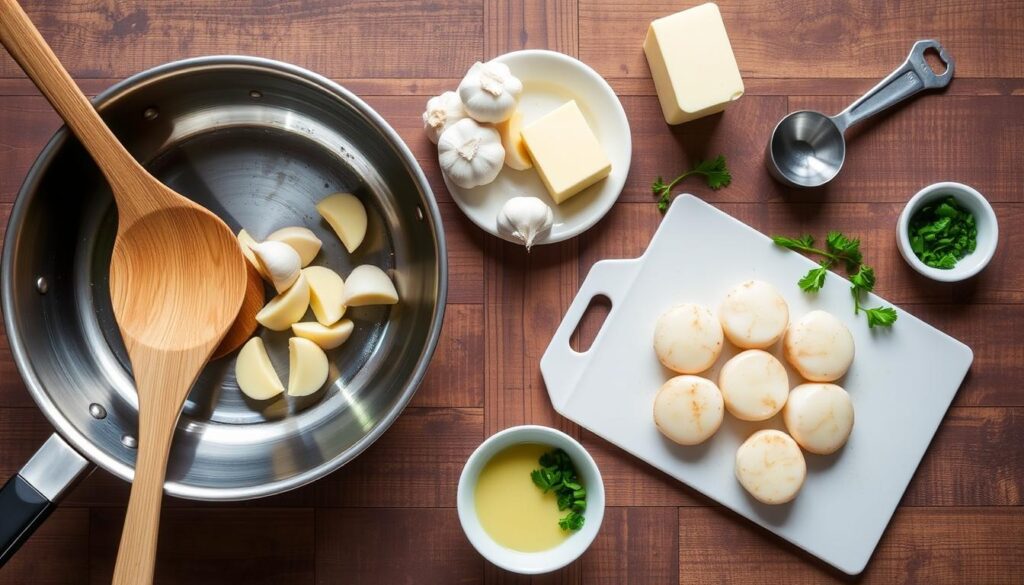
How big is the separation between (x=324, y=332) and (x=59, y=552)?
53 centimetres

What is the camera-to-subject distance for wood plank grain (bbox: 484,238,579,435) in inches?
46.8

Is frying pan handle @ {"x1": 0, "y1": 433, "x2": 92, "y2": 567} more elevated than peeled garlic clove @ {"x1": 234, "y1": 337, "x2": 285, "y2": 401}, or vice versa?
frying pan handle @ {"x1": 0, "y1": 433, "x2": 92, "y2": 567}

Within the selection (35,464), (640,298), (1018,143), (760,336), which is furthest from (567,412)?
(1018,143)

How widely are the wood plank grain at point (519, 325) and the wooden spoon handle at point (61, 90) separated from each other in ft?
1.71

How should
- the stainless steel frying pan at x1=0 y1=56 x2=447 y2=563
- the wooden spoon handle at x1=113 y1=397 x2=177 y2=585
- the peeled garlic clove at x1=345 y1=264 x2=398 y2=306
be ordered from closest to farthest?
the wooden spoon handle at x1=113 y1=397 x2=177 y2=585
the stainless steel frying pan at x1=0 y1=56 x2=447 y2=563
the peeled garlic clove at x1=345 y1=264 x2=398 y2=306

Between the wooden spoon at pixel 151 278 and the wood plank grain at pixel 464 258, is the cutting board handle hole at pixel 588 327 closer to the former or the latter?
the wood plank grain at pixel 464 258

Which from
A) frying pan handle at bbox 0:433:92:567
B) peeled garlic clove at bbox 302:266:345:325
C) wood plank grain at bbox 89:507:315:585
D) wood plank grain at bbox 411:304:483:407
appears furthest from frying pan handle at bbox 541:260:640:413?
frying pan handle at bbox 0:433:92:567

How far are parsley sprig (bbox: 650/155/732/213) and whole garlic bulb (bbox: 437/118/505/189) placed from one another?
25 cm

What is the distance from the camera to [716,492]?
1.19 m

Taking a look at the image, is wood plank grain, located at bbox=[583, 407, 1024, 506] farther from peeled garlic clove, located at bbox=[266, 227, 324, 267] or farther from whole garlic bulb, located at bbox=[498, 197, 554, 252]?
peeled garlic clove, located at bbox=[266, 227, 324, 267]

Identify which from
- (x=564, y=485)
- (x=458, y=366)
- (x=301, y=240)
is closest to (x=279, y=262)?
(x=301, y=240)

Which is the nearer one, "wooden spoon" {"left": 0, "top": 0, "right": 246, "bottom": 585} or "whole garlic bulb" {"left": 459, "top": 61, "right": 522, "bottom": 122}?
"wooden spoon" {"left": 0, "top": 0, "right": 246, "bottom": 585}

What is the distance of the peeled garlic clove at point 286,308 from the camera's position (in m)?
1.13

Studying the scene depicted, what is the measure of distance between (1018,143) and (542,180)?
765 millimetres
